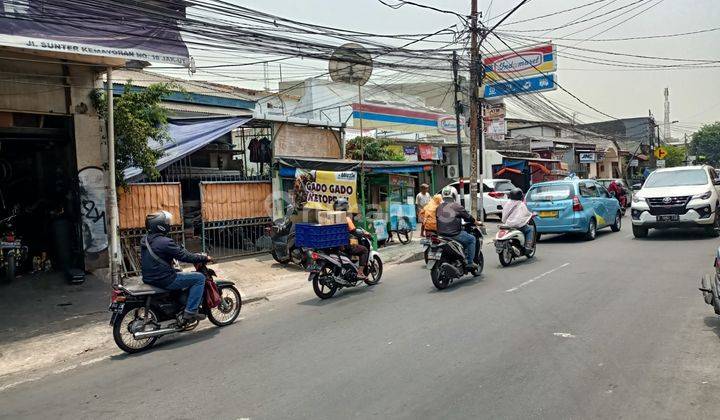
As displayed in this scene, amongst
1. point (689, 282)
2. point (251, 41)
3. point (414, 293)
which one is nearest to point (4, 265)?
point (251, 41)

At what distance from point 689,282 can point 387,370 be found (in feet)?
19.2

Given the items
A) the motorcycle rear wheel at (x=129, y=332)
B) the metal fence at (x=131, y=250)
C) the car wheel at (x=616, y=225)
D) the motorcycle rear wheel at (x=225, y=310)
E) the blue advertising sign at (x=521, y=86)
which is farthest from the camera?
the blue advertising sign at (x=521, y=86)

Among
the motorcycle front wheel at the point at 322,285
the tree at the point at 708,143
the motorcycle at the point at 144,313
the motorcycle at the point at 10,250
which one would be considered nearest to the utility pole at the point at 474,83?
the motorcycle front wheel at the point at 322,285

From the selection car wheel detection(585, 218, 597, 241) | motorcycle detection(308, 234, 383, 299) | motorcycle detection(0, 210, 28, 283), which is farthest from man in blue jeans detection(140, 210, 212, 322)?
car wheel detection(585, 218, 597, 241)

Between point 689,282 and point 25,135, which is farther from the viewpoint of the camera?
point 25,135

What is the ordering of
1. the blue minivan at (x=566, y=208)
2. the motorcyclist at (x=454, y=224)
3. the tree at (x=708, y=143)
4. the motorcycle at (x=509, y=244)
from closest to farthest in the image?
the motorcyclist at (x=454, y=224)
the motorcycle at (x=509, y=244)
the blue minivan at (x=566, y=208)
the tree at (x=708, y=143)

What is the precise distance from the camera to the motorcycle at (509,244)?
34.8 feet

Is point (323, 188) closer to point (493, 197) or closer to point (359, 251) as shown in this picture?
point (359, 251)

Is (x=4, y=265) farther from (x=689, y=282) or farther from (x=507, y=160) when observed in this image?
(x=507, y=160)

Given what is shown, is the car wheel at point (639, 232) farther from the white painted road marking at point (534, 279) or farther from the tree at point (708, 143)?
the tree at point (708, 143)

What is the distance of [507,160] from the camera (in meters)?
30.7

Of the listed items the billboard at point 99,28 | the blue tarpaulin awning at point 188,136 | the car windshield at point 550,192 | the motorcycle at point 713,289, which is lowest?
the motorcycle at point 713,289

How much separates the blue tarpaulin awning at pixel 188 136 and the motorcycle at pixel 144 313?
177 inches

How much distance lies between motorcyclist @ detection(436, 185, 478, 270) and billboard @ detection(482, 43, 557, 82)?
11.9 metres
